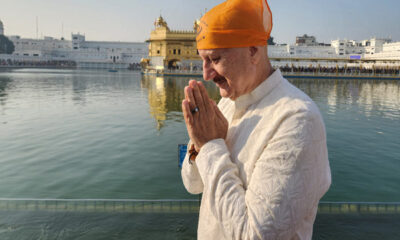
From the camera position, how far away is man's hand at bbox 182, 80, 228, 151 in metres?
0.96

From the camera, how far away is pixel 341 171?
541 cm

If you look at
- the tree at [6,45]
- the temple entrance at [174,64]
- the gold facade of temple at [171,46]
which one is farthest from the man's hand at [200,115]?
the tree at [6,45]

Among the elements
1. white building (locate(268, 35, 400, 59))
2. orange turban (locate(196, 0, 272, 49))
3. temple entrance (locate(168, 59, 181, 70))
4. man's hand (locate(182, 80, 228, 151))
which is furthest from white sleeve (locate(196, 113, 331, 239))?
white building (locate(268, 35, 400, 59))

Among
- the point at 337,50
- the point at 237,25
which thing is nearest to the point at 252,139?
the point at 237,25

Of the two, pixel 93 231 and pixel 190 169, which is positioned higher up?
pixel 190 169

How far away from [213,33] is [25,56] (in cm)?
10149

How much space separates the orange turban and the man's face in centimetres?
3

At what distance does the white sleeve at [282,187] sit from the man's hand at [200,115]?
0.18 m

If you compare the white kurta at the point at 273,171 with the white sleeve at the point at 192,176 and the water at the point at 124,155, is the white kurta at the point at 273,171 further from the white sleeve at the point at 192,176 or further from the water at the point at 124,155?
the water at the point at 124,155

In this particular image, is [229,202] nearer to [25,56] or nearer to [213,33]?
[213,33]

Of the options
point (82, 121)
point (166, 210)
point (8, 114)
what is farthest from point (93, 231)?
point (8, 114)

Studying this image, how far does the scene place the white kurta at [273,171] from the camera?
2.69 ft

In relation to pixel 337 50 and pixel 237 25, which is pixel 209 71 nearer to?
pixel 237 25

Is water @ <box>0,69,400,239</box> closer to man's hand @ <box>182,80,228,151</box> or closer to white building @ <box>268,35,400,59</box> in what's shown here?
man's hand @ <box>182,80,228,151</box>
